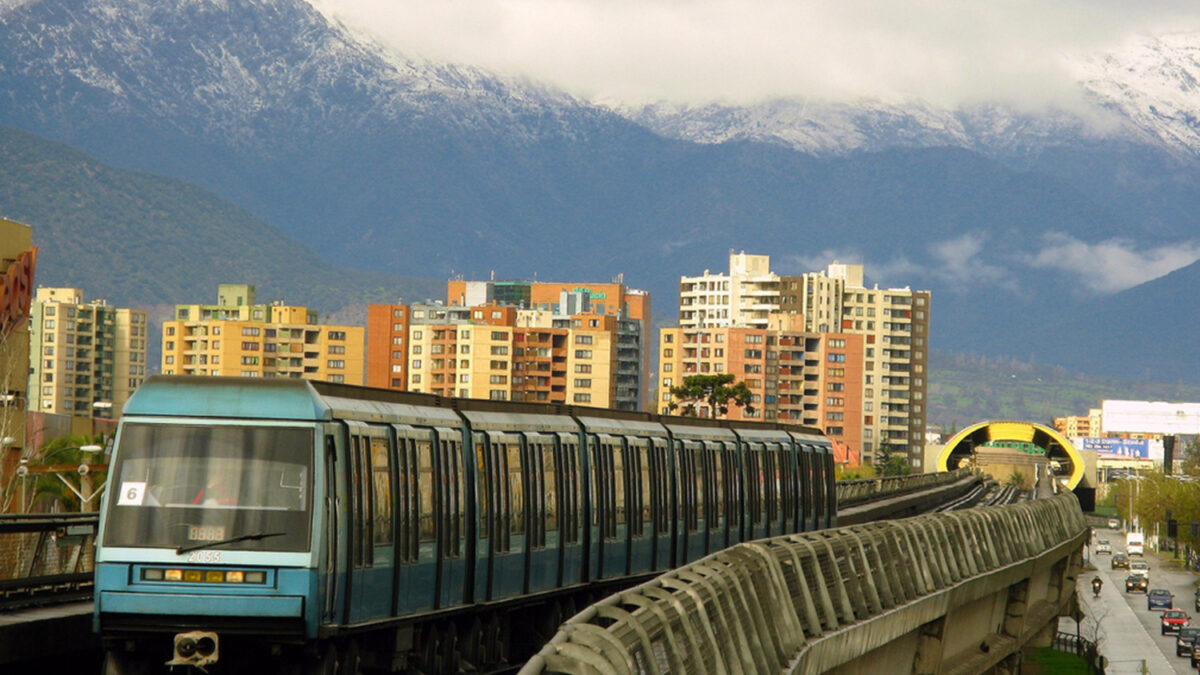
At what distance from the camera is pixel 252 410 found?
61.0 ft

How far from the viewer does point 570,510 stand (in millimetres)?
28469

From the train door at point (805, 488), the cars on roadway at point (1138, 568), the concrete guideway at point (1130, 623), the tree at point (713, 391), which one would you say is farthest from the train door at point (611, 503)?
the tree at point (713, 391)

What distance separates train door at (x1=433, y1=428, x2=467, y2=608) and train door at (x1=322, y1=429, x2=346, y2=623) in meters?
3.59

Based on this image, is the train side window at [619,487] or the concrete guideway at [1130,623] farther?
the concrete guideway at [1130,623]

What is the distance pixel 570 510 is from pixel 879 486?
71.4 m

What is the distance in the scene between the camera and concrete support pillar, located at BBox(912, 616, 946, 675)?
102ft

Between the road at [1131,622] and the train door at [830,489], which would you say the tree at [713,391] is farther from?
the train door at [830,489]

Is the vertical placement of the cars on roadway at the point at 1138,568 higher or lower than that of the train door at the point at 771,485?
lower

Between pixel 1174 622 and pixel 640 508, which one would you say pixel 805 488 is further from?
pixel 1174 622

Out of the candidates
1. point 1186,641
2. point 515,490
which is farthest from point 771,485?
point 1186,641

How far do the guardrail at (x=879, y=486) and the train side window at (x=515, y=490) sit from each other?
51029mm

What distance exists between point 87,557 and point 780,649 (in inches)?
380

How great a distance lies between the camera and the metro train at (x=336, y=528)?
17.9 m

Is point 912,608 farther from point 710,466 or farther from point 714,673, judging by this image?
point 714,673
